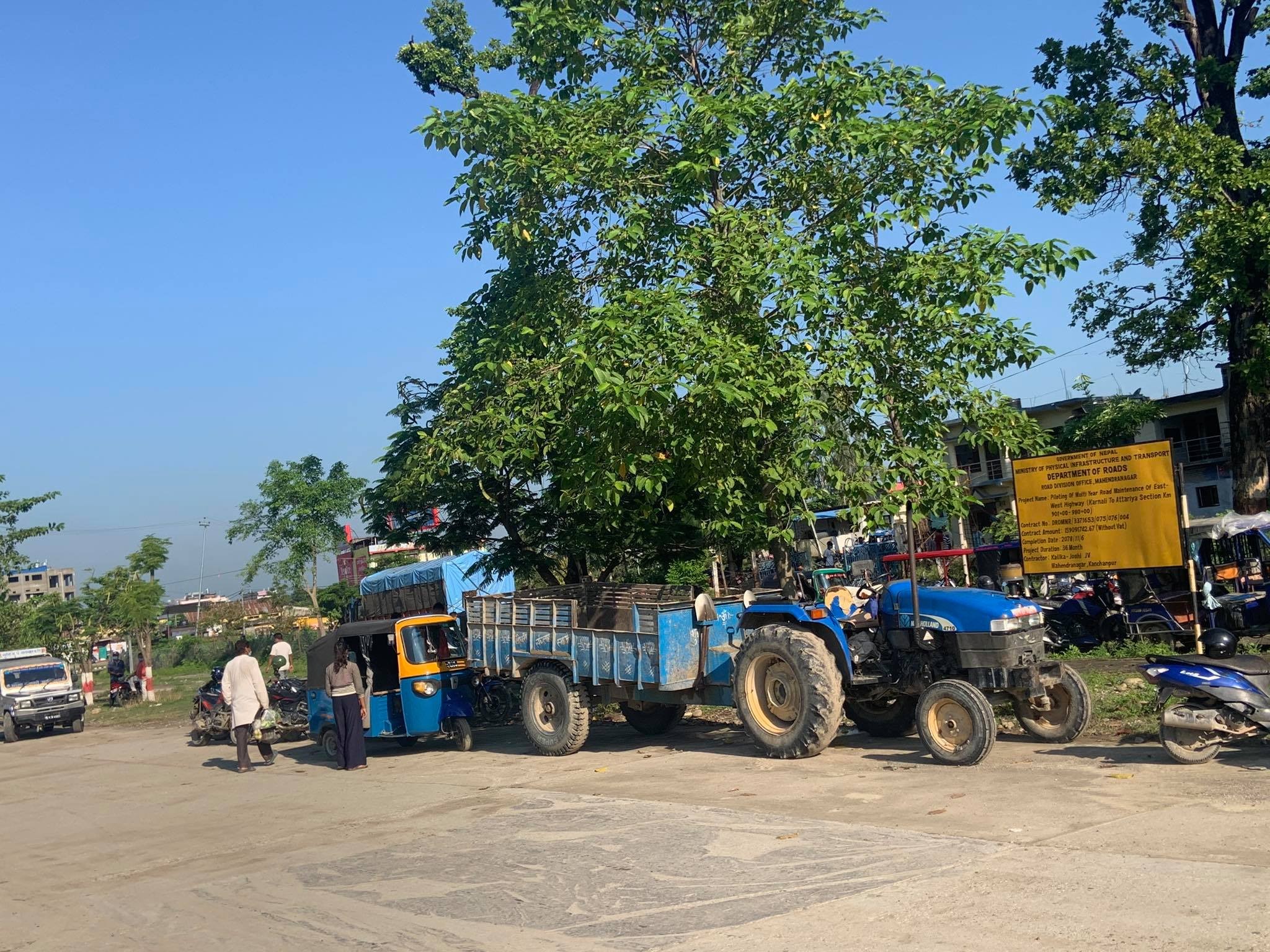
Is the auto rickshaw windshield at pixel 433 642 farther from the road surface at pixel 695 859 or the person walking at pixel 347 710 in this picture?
the road surface at pixel 695 859

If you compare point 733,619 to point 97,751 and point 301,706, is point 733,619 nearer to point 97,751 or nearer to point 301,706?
point 301,706

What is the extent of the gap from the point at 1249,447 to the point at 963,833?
58.4 ft

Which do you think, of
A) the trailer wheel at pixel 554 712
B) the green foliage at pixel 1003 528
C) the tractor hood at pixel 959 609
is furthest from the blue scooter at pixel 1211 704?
the green foliage at pixel 1003 528

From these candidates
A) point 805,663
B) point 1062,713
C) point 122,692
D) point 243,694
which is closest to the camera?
point 1062,713

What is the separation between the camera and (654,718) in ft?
46.3

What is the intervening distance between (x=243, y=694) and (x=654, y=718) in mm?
5534

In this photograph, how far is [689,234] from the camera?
13.5 metres

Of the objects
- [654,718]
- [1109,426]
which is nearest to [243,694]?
[654,718]

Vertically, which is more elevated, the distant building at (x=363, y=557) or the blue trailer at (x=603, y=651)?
the distant building at (x=363, y=557)

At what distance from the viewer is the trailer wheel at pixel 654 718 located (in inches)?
550

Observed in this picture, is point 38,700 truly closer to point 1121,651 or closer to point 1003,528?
point 1121,651

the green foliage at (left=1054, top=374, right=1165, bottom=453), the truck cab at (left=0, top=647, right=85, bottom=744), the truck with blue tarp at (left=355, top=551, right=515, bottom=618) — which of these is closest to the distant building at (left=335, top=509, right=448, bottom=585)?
the truck with blue tarp at (left=355, top=551, right=515, bottom=618)

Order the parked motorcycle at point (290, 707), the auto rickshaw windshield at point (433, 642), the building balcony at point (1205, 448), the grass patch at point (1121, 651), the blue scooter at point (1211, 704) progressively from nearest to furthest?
the blue scooter at point (1211, 704) → the auto rickshaw windshield at point (433, 642) → the grass patch at point (1121, 651) → the parked motorcycle at point (290, 707) → the building balcony at point (1205, 448)

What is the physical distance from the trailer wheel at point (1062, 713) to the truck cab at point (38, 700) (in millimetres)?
23841
